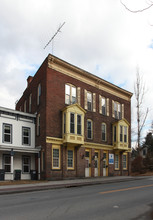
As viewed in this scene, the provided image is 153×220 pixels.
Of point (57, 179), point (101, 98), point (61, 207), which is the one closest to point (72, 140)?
point (57, 179)

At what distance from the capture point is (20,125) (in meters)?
24.2

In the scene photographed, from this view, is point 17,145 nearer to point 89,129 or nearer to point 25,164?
point 25,164

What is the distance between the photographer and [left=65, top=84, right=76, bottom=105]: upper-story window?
25462 millimetres

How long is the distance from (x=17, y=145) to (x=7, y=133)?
4.99ft

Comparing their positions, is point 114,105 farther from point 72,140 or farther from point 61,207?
point 61,207

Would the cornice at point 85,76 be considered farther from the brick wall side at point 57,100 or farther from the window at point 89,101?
the window at point 89,101

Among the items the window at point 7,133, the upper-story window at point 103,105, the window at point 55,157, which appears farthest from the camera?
the upper-story window at point 103,105

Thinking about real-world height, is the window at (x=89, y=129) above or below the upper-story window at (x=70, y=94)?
below

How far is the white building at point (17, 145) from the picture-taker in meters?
22.4

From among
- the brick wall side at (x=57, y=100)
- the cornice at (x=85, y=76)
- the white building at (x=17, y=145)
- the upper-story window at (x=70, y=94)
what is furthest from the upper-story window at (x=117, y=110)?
the white building at (x=17, y=145)

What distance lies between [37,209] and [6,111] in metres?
15.6

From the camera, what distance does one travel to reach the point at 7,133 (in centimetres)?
2312

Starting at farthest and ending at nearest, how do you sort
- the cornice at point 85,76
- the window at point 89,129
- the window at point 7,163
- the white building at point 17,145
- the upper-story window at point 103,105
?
the upper-story window at point 103,105, the window at point 89,129, the cornice at point 85,76, the window at point 7,163, the white building at point 17,145

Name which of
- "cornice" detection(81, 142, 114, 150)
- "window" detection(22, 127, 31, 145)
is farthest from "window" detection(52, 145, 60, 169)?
"cornice" detection(81, 142, 114, 150)
